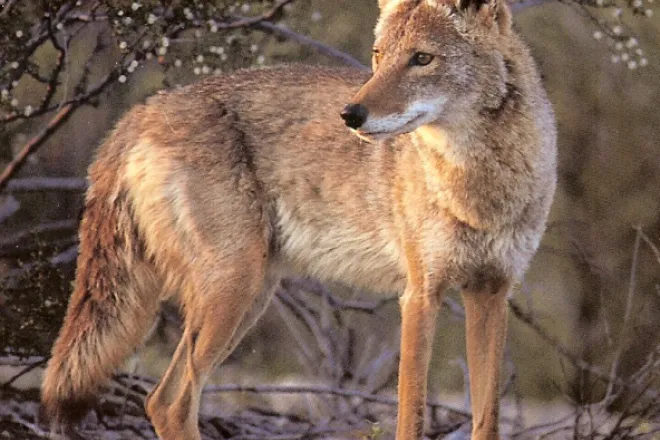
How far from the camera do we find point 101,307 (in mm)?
4527

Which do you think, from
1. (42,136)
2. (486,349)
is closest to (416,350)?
(486,349)

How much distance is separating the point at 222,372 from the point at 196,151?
2.34m

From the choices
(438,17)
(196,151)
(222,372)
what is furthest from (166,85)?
(438,17)

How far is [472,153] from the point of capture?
13.5ft

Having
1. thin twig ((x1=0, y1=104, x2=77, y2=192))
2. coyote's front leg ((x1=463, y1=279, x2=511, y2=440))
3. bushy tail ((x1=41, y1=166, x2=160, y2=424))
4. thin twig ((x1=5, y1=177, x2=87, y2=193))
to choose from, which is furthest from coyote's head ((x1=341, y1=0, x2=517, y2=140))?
thin twig ((x1=5, y1=177, x2=87, y2=193))

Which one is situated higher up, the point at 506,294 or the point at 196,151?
the point at 196,151

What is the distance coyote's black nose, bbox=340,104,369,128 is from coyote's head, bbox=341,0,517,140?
10cm

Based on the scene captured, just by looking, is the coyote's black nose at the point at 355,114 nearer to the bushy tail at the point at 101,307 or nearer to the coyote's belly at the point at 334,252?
the coyote's belly at the point at 334,252

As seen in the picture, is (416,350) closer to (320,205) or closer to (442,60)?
(320,205)

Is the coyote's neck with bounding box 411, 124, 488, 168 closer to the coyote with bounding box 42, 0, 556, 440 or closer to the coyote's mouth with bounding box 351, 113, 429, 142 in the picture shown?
the coyote with bounding box 42, 0, 556, 440

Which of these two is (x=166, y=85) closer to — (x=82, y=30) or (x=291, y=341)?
(x=82, y=30)

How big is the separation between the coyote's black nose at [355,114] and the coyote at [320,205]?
209 millimetres

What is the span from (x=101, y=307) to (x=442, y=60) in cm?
162

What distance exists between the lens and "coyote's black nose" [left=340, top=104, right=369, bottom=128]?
147 inches
